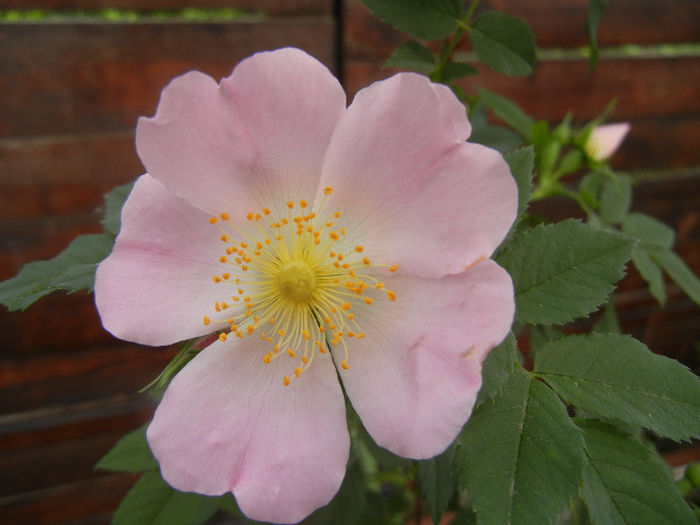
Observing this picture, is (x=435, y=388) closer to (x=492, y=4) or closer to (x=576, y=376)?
(x=576, y=376)

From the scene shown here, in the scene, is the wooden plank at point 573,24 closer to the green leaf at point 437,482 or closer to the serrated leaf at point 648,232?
the serrated leaf at point 648,232

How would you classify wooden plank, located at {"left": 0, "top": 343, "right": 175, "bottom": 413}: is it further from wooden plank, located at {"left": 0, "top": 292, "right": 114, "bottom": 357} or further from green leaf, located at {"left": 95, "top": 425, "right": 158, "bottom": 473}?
green leaf, located at {"left": 95, "top": 425, "right": 158, "bottom": 473}

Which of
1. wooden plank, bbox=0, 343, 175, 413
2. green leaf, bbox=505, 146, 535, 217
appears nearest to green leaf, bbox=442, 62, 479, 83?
green leaf, bbox=505, 146, 535, 217

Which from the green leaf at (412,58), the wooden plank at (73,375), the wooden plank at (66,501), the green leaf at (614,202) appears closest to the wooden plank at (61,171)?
the wooden plank at (73,375)

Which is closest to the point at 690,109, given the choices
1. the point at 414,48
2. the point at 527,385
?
the point at 414,48

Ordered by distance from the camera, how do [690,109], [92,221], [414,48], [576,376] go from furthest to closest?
[690,109], [92,221], [414,48], [576,376]
